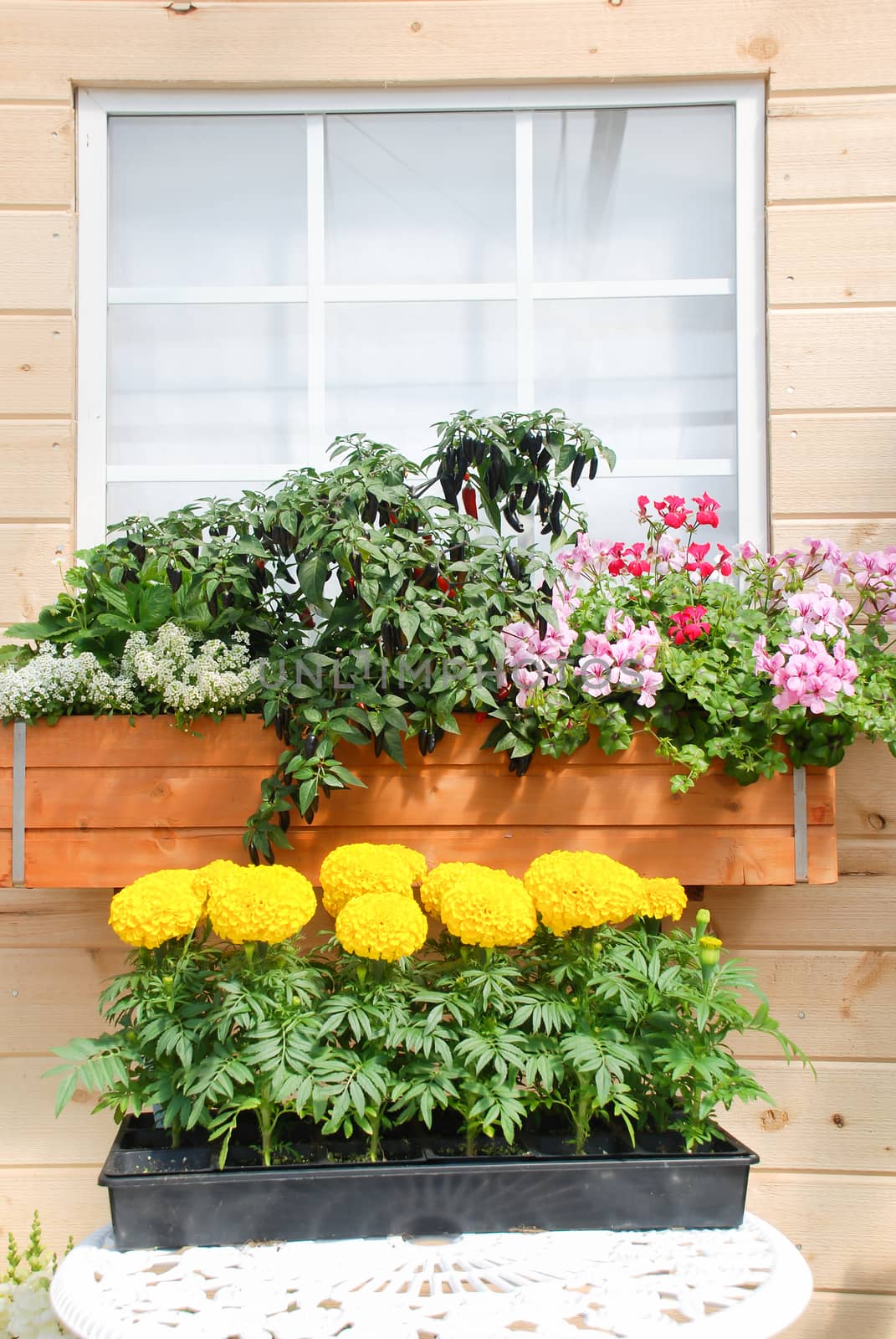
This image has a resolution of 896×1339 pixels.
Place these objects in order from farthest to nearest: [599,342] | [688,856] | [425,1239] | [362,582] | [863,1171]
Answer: [599,342], [863,1171], [688,856], [362,582], [425,1239]

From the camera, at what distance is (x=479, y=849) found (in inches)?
57.9

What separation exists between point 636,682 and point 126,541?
792mm

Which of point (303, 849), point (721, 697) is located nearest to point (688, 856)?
point (721, 697)

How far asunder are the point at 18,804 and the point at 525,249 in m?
1.29

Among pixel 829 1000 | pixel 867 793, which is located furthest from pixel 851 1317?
pixel 867 793

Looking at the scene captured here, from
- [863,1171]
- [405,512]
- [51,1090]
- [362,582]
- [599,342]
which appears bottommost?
[863,1171]

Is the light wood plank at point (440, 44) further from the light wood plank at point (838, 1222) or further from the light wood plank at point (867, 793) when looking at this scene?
the light wood plank at point (838, 1222)

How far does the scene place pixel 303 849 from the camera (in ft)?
4.83

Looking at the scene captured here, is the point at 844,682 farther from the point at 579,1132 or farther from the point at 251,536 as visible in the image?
the point at 251,536

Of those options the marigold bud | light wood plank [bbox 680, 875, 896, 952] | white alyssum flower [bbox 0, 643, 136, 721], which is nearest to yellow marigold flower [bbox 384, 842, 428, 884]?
the marigold bud

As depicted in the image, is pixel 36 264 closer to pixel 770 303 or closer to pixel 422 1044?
pixel 770 303

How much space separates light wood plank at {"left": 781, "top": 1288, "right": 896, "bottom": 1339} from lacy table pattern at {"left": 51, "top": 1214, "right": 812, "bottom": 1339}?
0.68 m

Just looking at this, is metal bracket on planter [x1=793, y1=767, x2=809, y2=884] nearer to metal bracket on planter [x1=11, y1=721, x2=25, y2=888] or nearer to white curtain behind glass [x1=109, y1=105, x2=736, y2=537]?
white curtain behind glass [x1=109, y1=105, x2=736, y2=537]

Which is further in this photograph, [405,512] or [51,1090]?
[51,1090]
